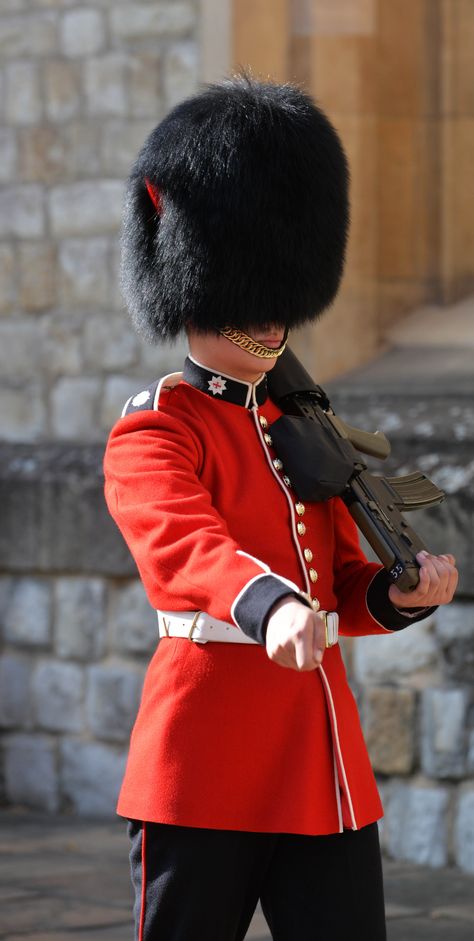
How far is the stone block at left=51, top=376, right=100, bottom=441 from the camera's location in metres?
5.31

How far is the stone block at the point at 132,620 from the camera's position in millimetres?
4695

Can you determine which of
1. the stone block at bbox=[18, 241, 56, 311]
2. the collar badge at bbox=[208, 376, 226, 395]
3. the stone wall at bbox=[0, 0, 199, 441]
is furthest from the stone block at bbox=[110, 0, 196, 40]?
the collar badge at bbox=[208, 376, 226, 395]

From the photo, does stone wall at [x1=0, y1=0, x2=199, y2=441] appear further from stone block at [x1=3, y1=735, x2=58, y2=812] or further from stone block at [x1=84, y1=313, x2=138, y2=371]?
stone block at [x1=3, y1=735, x2=58, y2=812]

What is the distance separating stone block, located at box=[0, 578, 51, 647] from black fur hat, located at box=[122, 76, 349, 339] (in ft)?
8.44

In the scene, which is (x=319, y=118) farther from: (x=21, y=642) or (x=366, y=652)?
(x=21, y=642)

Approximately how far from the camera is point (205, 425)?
2266 mm

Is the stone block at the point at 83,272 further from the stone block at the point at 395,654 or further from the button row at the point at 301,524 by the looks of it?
the button row at the point at 301,524

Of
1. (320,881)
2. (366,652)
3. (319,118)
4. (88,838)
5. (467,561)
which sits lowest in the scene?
(88,838)

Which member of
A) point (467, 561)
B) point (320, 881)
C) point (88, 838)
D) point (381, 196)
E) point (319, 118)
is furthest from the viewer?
point (381, 196)

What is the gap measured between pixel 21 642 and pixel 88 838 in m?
0.68

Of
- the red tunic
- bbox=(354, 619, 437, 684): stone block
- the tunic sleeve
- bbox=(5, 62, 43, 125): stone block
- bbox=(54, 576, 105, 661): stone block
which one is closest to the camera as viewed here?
the tunic sleeve

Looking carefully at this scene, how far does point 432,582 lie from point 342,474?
0.20 m


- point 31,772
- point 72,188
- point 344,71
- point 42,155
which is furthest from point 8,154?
point 31,772

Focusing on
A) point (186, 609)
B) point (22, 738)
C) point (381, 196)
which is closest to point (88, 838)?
point (22, 738)
